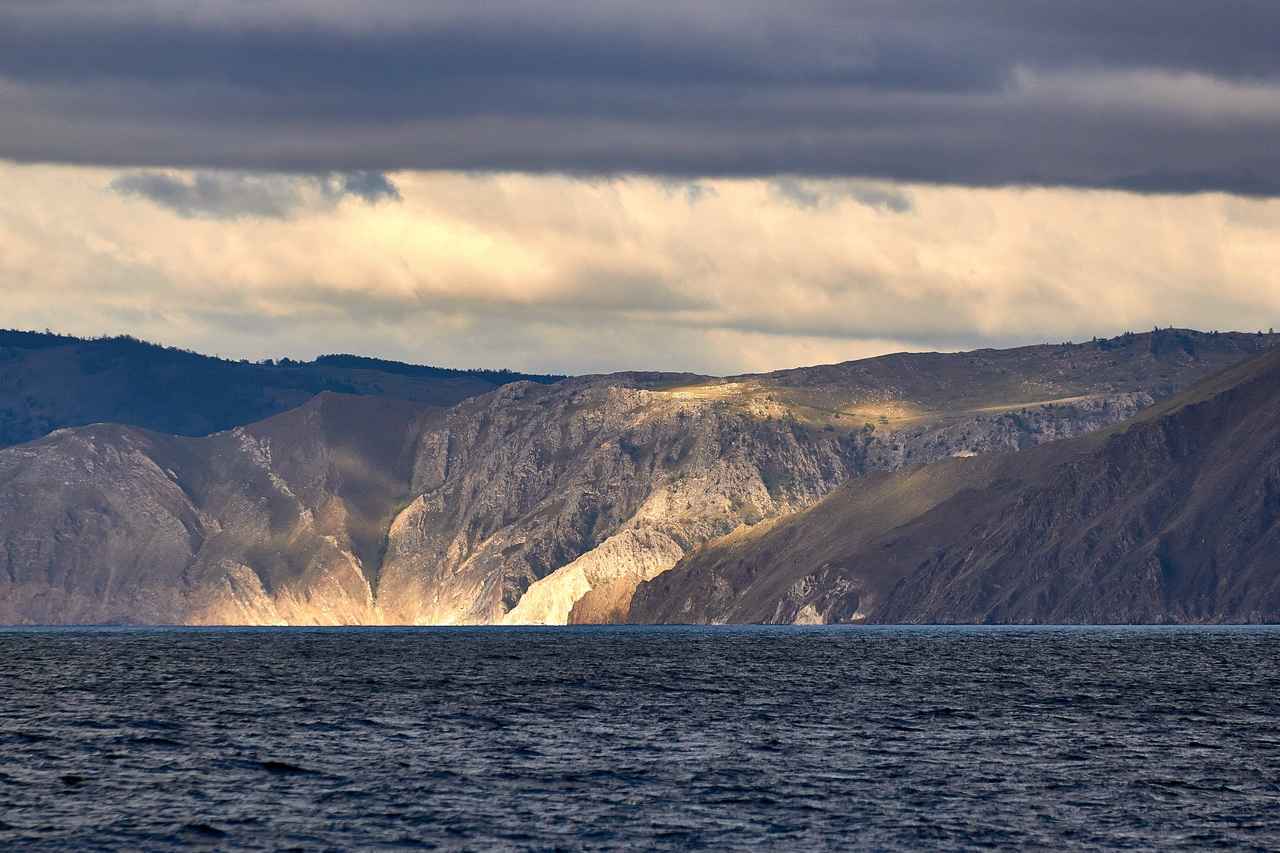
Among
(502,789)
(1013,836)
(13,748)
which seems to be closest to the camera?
(1013,836)

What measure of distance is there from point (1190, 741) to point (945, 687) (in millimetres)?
50960

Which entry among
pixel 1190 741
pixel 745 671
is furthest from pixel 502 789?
pixel 745 671

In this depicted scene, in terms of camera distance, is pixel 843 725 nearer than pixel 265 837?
No

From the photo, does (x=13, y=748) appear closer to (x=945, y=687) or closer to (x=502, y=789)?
(x=502, y=789)

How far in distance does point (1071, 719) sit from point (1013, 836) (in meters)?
49.9

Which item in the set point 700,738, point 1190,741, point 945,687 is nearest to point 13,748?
point 700,738

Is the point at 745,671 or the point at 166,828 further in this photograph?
the point at 745,671

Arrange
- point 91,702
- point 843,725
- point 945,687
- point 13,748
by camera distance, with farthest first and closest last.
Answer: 1. point 945,687
2. point 91,702
3. point 843,725
4. point 13,748

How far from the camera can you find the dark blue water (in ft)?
226

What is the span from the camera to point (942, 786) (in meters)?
81.4

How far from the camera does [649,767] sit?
89.4m

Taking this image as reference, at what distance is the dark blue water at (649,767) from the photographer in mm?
68812

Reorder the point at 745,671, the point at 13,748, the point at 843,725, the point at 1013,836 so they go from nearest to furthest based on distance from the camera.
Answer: the point at 1013,836
the point at 13,748
the point at 843,725
the point at 745,671

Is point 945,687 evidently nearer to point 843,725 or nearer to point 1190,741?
point 843,725
